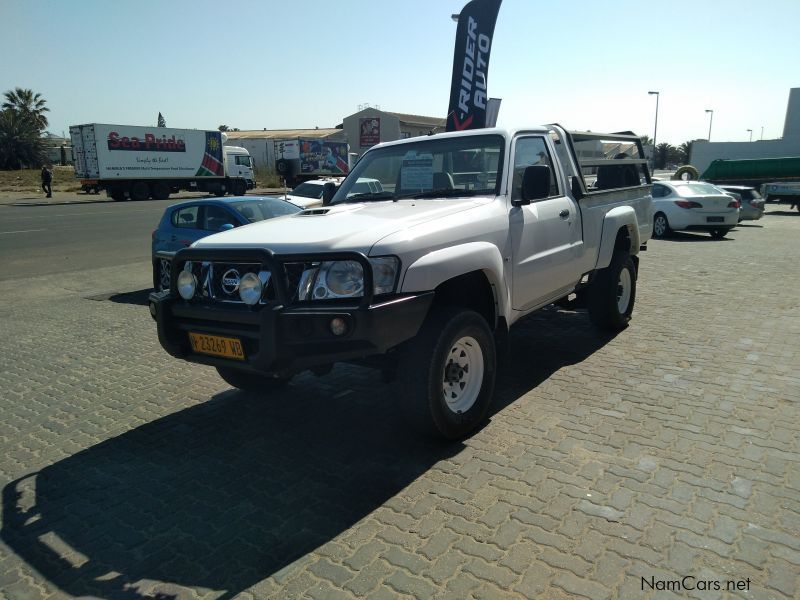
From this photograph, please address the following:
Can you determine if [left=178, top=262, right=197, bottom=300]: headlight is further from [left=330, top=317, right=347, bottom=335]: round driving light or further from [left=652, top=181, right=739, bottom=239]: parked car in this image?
[left=652, top=181, right=739, bottom=239]: parked car

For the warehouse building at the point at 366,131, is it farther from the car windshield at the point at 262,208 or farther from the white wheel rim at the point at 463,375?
the white wheel rim at the point at 463,375

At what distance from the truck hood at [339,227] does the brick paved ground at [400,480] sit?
1.39 meters

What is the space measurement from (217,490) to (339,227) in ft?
5.64

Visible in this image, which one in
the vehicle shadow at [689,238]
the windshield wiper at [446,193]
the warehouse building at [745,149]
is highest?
the warehouse building at [745,149]

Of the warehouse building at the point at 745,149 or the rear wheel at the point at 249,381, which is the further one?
the warehouse building at the point at 745,149

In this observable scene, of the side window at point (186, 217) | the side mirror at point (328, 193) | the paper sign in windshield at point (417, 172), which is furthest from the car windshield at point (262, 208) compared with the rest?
the paper sign in windshield at point (417, 172)

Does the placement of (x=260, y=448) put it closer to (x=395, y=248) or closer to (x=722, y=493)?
(x=395, y=248)

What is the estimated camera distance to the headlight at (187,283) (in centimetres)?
373

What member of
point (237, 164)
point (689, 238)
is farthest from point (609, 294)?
point (237, 164)

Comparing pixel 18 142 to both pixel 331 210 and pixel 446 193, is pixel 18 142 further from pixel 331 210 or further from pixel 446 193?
pixel 446 193

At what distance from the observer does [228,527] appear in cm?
307

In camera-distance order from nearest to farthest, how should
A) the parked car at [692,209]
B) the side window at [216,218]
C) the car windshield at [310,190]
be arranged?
the side window at [216,218], the parked car at [692,209], the car windshield at [310,190]

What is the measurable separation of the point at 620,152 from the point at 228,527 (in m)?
6.05

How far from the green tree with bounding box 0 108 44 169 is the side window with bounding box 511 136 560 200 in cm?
6433
